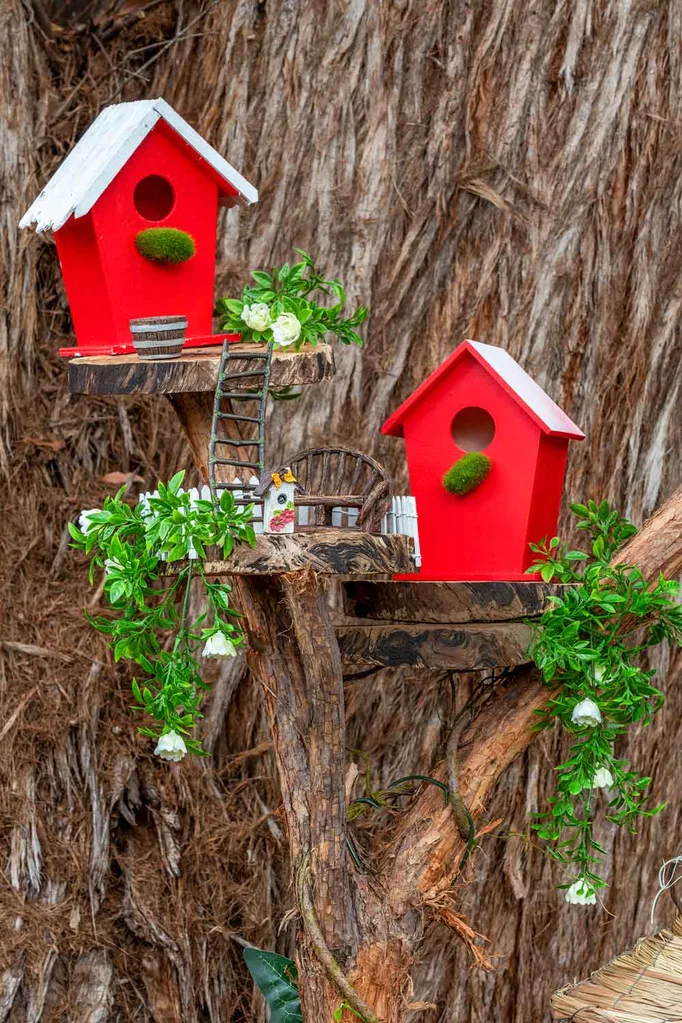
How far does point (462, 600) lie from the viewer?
5.35 feet

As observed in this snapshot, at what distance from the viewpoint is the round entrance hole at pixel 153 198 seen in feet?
5.70

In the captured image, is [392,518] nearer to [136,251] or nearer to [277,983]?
[136,251]

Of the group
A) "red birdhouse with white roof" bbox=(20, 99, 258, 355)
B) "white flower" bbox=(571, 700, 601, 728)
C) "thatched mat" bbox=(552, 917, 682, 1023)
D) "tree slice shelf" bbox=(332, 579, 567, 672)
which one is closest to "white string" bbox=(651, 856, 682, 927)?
"thatched mat" bbox=(552, 917, 682, 1023)

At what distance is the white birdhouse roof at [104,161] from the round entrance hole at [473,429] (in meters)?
0.45

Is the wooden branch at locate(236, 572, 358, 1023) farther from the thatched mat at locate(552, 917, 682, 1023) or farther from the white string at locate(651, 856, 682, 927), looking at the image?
the white string at locate(651, 856, 682, 927)

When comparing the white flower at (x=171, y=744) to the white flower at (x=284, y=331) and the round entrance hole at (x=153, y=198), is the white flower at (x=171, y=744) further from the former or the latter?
the round entrance hole at (x=153, y=198)

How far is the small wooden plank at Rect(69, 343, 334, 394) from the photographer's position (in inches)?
59.4

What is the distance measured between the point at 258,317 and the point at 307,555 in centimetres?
35

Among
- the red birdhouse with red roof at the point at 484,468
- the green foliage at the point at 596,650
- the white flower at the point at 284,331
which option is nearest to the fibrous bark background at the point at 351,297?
the red birdhouse with red roof at the point at 484,468

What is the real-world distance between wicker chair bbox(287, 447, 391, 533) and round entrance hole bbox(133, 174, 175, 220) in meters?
0.42

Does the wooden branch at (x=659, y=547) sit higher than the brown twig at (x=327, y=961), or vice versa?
the wooden branch at (x=659, y=547)

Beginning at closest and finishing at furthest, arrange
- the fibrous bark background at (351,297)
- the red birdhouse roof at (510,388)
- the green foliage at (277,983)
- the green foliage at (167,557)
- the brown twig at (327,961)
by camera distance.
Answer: the green foliage at (167,557), the brown twig at (327,961), the red birdhouse roof at (510,388), the green foliage at (277,983), the fibrous bark background at (351,297)

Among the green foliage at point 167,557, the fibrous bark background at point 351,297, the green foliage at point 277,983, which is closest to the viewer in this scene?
the green foliage at point 167,557

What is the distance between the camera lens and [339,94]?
2.28 metres
